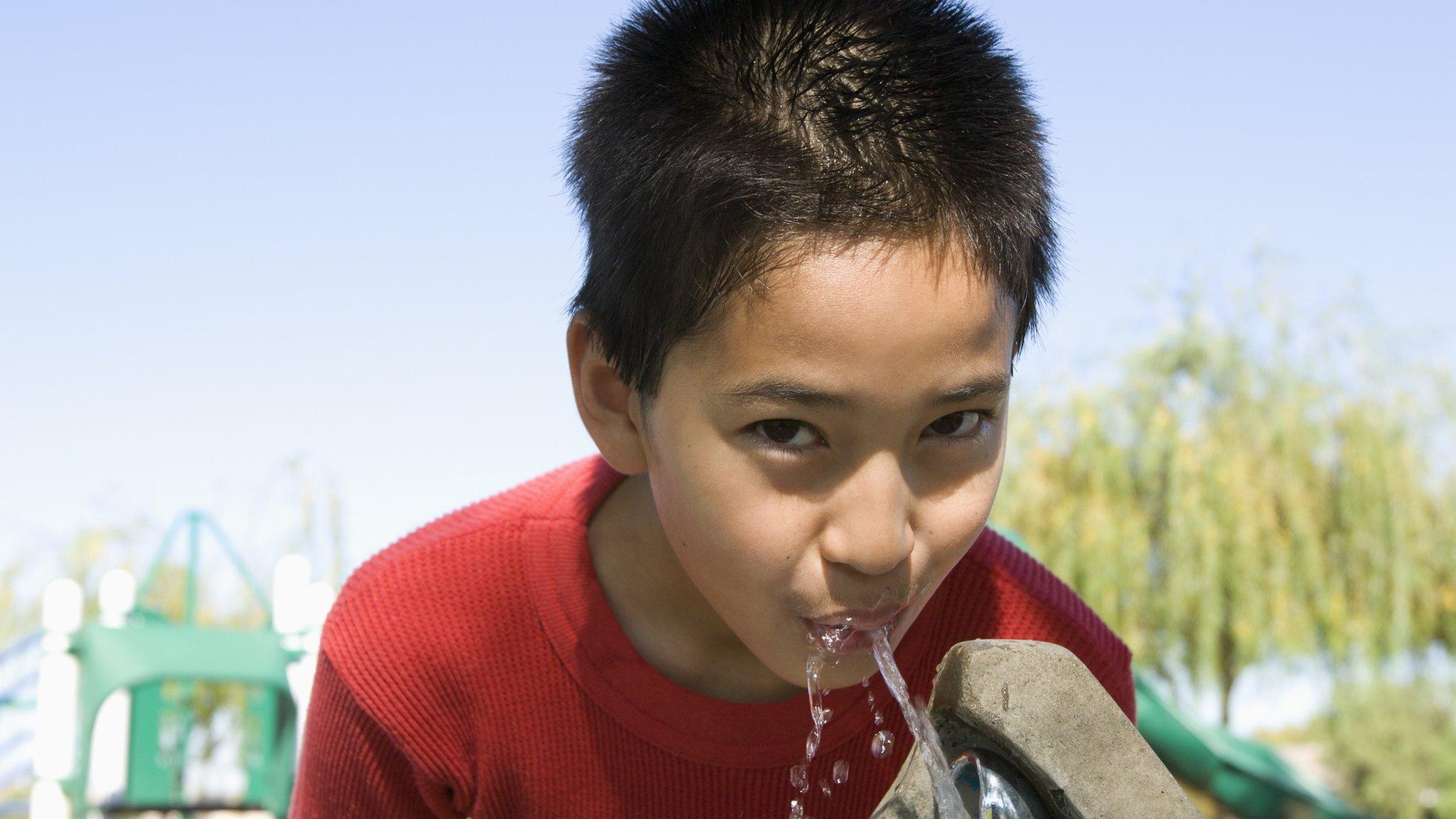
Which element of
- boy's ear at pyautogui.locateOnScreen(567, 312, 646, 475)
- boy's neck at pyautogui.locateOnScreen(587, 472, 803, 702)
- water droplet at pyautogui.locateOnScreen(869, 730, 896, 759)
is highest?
boy's ear at pyautogui.locateOnScreen(567, 312, 646, 475)

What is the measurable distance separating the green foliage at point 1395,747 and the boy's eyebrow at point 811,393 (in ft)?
23.0

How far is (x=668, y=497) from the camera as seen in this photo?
4.88ft

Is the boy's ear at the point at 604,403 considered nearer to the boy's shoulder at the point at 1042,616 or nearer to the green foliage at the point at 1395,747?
the boy's shoulder at the point at 1042,616

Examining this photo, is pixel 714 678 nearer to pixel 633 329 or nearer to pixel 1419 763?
pixel 633 329

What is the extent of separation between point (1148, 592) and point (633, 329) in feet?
20.4

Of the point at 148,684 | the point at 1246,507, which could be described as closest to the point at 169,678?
the point at 148,684

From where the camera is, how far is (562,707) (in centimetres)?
181

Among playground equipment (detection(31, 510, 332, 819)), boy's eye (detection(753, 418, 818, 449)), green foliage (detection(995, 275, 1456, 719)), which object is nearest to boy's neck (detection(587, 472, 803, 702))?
boy's eye (detection(753, 418, 818, 449))

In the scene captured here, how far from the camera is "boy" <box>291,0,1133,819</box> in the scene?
4.26 feet

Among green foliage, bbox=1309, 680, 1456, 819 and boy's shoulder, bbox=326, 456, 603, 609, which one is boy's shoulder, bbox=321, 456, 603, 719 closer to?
boy's shoulder, bbox=326, 456, 603, 609

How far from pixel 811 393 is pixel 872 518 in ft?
0.43

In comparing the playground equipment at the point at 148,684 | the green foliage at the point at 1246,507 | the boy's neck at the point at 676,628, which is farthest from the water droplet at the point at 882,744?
the green foliage at the point at 1246,507

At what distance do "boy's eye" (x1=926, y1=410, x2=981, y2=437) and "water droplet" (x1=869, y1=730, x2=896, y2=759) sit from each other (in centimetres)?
55

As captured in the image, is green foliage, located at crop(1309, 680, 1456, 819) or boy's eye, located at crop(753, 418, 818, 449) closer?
boy's eye, located at crop(753, 418, 818, 449)
